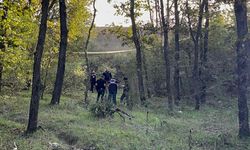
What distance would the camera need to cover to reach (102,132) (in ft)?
46.2

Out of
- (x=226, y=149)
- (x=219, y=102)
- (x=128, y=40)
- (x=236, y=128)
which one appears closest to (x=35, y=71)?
(x=226, y=149)

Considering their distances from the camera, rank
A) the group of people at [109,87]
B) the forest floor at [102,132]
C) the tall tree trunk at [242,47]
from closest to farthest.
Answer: the forest floor at [102,132]
the tall tree trunk at [242,47]
the group of people at [109,87]

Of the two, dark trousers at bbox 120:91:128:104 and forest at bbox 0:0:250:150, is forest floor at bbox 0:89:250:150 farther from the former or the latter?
dark trousers at bbox 120:91:128:104

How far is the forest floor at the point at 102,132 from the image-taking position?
41.3ft

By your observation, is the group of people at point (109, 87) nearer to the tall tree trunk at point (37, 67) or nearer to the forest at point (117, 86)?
the forest at point (117, 86)

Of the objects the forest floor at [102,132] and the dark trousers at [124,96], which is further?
the dark trousers at [124,96]

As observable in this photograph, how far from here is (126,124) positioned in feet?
54.1

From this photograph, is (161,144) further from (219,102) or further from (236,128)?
(219,102)

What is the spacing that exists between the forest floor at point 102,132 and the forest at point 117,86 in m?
0.04

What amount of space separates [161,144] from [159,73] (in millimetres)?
21650

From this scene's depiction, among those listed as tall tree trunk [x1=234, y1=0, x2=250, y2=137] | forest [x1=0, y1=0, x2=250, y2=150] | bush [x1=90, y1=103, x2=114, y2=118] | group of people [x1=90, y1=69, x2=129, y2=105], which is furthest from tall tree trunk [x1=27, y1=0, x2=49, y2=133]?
group of people [x1=90, y1=69, x2=129, y2=105]

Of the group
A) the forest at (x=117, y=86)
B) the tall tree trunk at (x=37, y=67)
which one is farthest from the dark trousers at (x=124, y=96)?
the tall tree trunk at (x=37, y=67)

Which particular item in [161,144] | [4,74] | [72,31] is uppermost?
[72,31]

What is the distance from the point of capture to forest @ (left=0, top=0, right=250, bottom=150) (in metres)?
13.4
